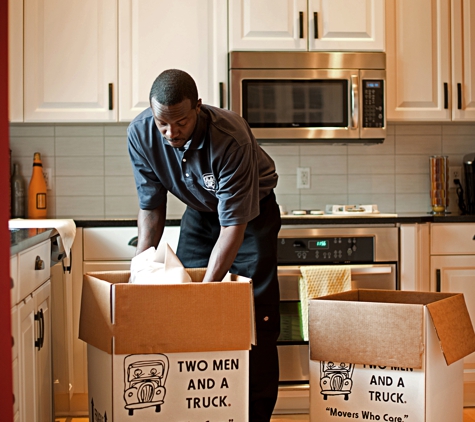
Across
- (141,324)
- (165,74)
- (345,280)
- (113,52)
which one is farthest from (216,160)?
(113,52)

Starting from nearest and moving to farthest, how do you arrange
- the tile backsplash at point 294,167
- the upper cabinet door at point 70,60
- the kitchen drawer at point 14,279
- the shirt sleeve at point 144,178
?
1. the kitchen drawer at point 14,279
2. the shirt sleeve at point 144,178
3. the upper cabinet door at point 70,60
4. the tile backsplash at point 294,167

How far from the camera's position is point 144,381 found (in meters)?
1.53

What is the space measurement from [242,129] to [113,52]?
4.14 ft

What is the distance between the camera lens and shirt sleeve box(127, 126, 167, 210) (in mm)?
1996

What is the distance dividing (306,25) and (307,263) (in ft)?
3.60

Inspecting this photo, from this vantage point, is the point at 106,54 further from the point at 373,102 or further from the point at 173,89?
the point at 173,89

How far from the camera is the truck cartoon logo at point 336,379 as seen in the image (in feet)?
6.01

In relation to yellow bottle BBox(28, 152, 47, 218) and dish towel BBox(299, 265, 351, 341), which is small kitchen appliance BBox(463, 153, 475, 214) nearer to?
dish towel BBox(299, 265, 351, 341)

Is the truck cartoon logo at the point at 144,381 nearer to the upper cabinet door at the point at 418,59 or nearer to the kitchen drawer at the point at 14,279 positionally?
the kitchen drawer at the point at 14,279

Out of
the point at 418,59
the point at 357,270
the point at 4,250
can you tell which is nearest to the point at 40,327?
the point at 4,250

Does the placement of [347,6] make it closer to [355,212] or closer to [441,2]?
[441,2]

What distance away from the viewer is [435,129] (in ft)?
11.2

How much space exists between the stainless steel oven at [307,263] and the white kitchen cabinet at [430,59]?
667 mm

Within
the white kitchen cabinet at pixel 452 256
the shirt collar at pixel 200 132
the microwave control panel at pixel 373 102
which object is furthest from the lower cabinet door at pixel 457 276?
the shirt collar at pixel 200 132
